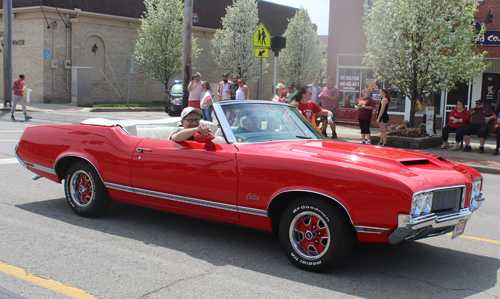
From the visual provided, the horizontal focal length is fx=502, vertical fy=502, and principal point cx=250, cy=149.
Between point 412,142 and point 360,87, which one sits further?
point 360,87

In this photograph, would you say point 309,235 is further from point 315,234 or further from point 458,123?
point 458,123

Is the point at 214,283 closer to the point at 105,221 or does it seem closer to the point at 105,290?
the point at 105,290

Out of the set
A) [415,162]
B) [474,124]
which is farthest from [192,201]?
[474,124]

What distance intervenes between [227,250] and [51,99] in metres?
26.9

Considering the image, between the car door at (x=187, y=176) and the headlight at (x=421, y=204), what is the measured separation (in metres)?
1.63

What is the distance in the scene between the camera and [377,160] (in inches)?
175

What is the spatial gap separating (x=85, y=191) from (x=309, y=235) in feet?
9.94

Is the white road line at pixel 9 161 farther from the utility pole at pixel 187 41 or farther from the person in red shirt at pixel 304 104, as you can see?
the utility pole at pixel 187 41

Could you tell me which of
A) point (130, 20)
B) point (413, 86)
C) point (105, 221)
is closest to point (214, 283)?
point (105, 221)

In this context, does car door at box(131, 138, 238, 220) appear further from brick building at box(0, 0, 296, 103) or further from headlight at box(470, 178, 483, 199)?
brick building at box(0, 0, 296, 103)

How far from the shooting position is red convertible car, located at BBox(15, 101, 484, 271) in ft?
13.3

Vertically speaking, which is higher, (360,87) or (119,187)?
(360,87)

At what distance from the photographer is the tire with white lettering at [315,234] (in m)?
4.19

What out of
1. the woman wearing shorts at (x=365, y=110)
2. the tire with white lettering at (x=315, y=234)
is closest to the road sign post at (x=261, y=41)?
the woman wearing shorts at (x=365, y=110)
